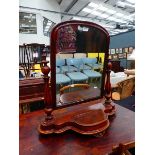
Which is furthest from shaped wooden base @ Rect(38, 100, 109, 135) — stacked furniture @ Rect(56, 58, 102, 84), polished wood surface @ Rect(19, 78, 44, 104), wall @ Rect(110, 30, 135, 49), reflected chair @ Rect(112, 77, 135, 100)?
wall @ Rect(110, 30, 135, 49)

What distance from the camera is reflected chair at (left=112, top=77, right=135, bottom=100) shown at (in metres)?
2.41

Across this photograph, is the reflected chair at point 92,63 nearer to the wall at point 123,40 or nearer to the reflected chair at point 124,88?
the reflected chair at point 124,88

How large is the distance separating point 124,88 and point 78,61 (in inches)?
62.7

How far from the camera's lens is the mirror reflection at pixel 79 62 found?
792 millimetres

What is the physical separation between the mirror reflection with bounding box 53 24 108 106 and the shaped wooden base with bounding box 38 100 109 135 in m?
0.07

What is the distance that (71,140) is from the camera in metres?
0.71

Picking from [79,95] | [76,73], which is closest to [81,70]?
[76,73]

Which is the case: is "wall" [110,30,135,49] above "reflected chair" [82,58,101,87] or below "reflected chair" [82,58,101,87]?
above

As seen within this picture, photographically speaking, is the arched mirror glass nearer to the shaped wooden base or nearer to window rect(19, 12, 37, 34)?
the shaped wooden base
